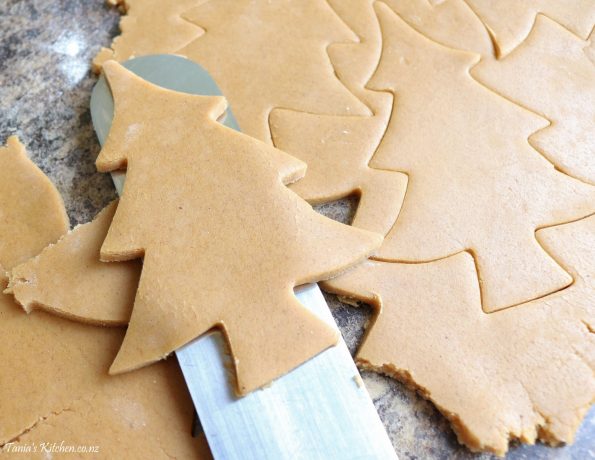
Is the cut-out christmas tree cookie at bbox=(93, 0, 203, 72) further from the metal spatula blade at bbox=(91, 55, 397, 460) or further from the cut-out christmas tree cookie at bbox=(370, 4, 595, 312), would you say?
the metal spatula blade at bbox=(91, 55, 397, 460)

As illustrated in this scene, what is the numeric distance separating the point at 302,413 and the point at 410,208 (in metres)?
0.57

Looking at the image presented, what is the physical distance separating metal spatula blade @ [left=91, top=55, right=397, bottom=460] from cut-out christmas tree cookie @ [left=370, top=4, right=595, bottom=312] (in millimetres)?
344

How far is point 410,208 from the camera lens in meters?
1.36

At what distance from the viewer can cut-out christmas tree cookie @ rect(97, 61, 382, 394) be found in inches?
45.6

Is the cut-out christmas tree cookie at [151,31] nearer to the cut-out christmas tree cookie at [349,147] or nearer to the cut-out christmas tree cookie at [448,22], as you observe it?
the cut-out christmas tree cookie at [349,147]

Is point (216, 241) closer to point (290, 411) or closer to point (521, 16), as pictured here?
point (290, 411)

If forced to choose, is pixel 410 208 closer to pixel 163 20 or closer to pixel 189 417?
pixel 189 417

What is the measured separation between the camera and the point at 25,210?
4.66 feet

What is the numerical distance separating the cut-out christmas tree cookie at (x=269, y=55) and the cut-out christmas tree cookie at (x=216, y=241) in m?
0.16

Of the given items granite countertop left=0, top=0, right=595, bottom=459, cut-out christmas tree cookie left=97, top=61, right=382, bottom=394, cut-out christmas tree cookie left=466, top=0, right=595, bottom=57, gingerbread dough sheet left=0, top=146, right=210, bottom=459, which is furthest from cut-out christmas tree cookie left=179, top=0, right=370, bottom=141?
gingerbread dough sheet left=0, top=146, right=210, bottom=459

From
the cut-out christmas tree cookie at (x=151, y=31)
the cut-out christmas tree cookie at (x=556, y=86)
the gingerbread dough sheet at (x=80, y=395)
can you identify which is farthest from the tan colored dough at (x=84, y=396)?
the cut-out christmas tree cookie at (x=556, y=86)

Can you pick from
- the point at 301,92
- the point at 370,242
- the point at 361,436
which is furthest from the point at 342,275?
the point at 301,92

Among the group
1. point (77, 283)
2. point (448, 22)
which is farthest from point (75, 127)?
point (448, 22)

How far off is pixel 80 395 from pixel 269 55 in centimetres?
107
